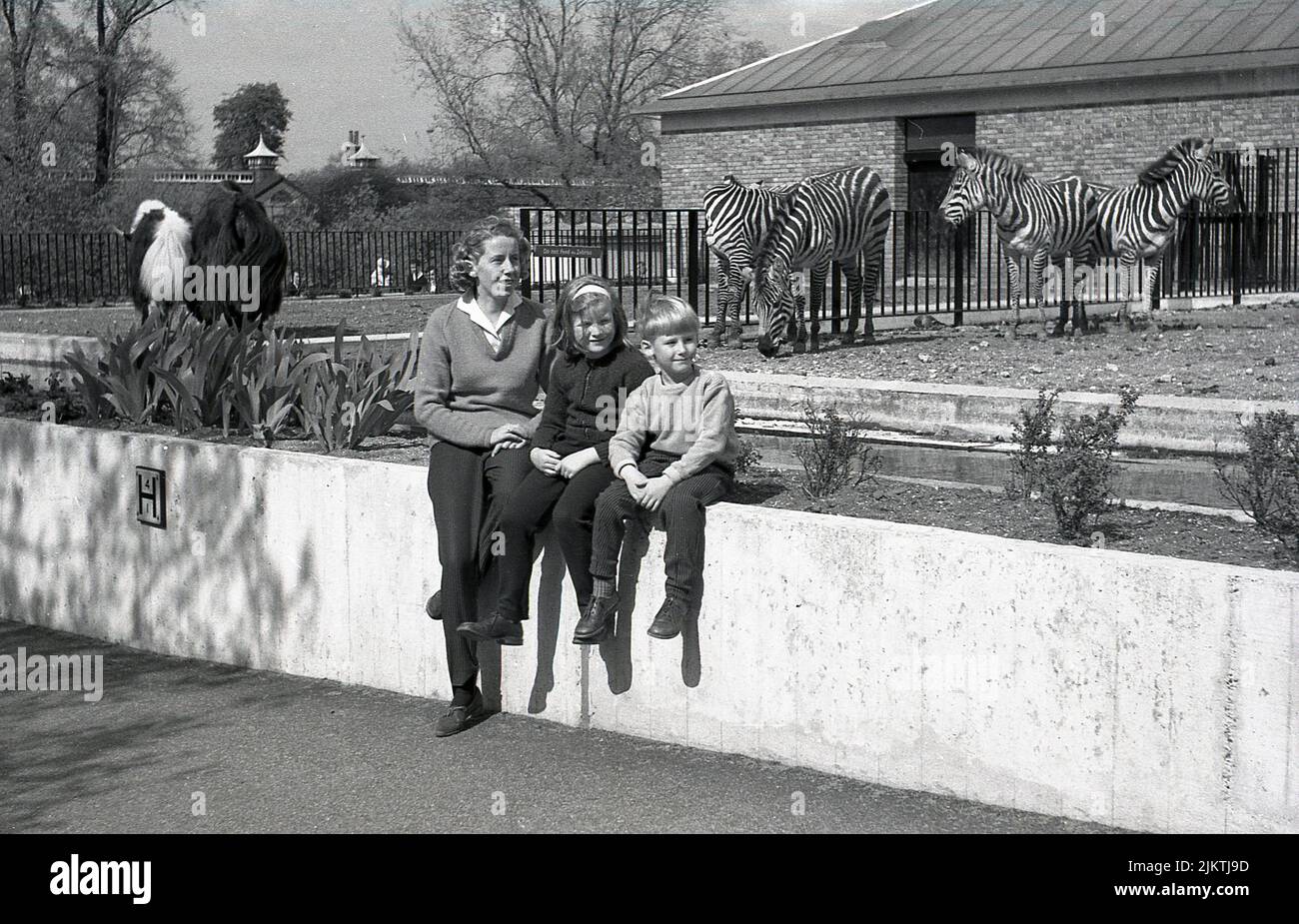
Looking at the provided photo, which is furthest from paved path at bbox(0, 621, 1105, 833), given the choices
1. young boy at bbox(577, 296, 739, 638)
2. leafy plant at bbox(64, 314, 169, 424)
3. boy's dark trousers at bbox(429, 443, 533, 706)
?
leafy plant at bbox(64, 314, 169, 424)

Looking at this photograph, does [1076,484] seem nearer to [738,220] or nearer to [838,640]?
[838,640]

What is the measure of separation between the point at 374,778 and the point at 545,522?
1.14 m

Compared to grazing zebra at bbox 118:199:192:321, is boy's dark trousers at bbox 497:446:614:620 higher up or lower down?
lower down

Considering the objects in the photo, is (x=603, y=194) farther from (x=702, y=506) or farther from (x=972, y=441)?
(x=702, y=506)

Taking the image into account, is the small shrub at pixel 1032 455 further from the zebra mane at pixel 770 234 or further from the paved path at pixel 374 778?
the zebra mane at pixel 770 234

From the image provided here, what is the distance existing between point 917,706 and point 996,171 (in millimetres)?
12869

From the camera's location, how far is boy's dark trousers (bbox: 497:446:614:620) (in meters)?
6.15

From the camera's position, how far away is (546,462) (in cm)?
628

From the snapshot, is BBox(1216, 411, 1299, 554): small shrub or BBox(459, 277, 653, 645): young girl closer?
BBox(1216, 411, 1299, 554): small shrub

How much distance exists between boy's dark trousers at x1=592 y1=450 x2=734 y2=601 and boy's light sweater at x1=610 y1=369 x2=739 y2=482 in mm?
62

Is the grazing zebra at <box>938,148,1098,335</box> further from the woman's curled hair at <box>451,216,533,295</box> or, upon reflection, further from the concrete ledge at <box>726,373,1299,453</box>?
the woman's curled hair at <box>451,216,533,295</box>

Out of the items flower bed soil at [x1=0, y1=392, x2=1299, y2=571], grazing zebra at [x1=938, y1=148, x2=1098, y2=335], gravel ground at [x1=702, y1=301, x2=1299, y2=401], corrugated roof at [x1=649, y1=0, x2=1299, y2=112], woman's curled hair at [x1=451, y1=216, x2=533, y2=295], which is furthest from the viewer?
corrugated roof at [x1=649, y1=0, x2=1299, y2=112]

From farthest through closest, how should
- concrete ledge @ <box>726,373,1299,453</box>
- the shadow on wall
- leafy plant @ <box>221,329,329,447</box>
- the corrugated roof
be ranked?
1. the corrugated roof
2. concrete ledge @ <box>726,373,1299,453</box>
3. leafy plant @ <box>221,329,329,447</box>
4. the shadow on wall

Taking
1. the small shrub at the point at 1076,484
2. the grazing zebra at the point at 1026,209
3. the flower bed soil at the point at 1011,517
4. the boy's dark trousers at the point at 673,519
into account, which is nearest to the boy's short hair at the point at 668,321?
the boy's dark trousers at the point at 673,519
